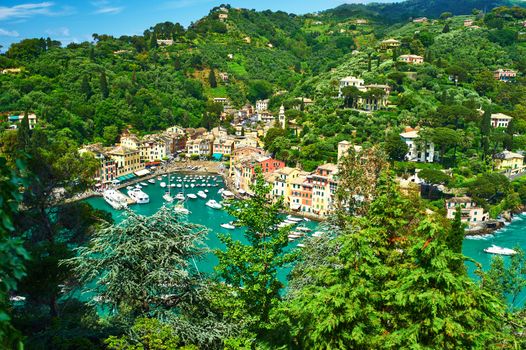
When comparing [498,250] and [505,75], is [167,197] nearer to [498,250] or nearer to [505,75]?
[498,250]

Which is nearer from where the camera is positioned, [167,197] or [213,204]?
[213,204]

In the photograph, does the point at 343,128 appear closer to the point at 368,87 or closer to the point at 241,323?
the point at 368,87

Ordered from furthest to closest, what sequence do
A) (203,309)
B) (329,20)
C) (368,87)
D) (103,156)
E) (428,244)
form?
(329,20) → (368,87) → (103,156) → (203,309) → (428,244)

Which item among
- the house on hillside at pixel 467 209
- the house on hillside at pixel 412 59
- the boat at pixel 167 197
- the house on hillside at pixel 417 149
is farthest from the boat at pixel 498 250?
the house on hillside at pixel 412 59

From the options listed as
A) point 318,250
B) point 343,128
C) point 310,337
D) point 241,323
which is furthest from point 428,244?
point 343,128

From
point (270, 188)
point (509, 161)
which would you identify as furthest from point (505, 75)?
point (270, 188)

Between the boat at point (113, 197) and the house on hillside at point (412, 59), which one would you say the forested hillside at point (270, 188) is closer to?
the house on hillside at point (412, 59)
